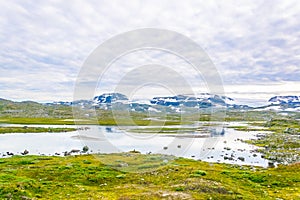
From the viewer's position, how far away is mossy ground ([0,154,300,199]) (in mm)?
20266

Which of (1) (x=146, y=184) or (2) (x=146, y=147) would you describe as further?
(2) (x=146, y=147)

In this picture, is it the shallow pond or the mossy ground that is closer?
the mossy ground

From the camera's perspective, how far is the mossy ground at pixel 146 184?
66.5 feet

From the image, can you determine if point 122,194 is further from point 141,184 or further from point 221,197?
point 221,197

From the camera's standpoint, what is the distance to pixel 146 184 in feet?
79.6

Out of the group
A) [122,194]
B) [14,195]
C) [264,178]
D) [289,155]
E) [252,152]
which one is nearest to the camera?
[14,195]

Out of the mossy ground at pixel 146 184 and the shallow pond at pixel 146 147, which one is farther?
the shallow pond at pixel 146 147

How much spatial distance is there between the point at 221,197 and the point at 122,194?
7554mm

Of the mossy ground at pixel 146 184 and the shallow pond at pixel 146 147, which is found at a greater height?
the mossy ground at pixel 146 184

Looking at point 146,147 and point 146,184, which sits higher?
point 146,184

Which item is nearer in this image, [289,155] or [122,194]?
[122,194]

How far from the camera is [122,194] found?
68.7ft

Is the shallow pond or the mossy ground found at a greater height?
the mossy ground

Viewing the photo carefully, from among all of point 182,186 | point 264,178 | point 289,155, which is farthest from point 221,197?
point 289,155
